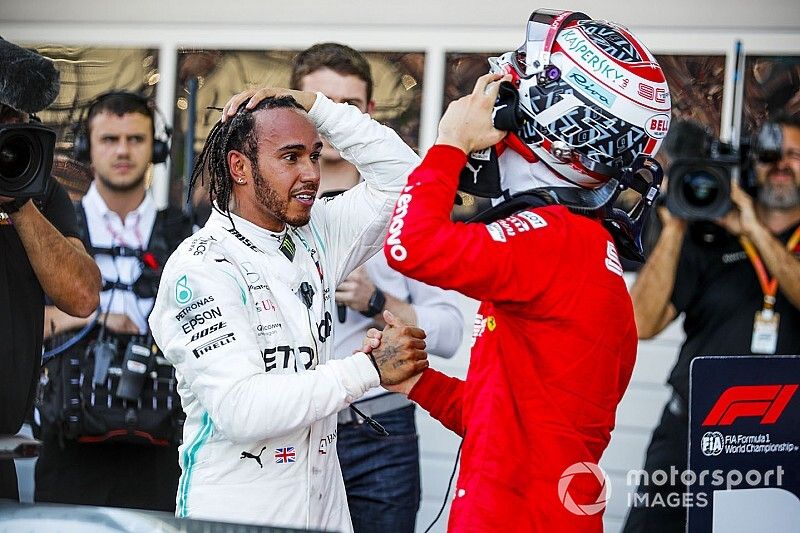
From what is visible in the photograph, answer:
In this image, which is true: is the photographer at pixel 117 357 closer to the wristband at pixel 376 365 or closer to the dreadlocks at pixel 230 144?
the dreadlocks at pixel 230 144

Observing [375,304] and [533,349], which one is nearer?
[533,349]

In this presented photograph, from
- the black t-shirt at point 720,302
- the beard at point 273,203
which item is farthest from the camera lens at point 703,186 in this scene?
the beard at point 273,203

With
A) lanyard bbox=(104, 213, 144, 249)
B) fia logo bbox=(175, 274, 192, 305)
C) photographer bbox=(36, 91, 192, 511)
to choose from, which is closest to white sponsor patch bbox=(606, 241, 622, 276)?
fia logo bbox=(175, 274, 192, 305)

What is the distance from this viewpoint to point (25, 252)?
10.9 feet

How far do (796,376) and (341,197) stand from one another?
1255 mm

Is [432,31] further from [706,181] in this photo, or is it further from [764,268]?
[764,268]

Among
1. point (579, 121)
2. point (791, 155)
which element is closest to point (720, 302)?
point (791, 155)

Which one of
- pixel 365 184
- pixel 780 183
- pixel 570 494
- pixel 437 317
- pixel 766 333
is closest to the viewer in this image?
pixel 570 494

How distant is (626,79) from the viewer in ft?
7.80

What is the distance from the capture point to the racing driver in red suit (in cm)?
224

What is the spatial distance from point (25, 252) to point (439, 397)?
1.39 m

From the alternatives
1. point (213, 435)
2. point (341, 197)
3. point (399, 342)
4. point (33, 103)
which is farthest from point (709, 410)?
point (33, 103)

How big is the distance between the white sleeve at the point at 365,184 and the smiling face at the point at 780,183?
1.98 metres

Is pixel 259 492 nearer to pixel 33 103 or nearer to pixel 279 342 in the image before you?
pixel 279 342
